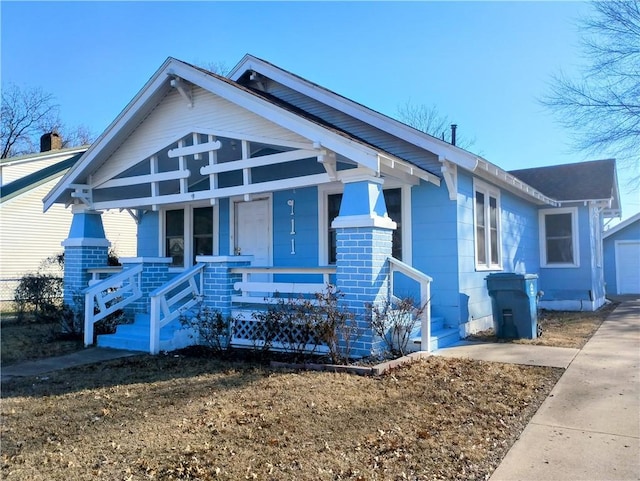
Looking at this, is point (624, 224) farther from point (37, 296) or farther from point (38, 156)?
point (38, 156)

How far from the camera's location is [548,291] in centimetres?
1459

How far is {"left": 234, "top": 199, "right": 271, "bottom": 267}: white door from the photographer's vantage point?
10727 mm

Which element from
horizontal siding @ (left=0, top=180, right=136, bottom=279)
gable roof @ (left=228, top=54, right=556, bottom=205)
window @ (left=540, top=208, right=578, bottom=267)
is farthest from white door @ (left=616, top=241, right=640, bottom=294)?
horizontal siding @ (left=0, top=180, right=136, bottom=279)

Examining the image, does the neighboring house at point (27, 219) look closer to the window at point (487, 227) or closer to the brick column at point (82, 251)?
the brick column at point (82, 251)

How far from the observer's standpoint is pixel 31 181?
19.4 meters

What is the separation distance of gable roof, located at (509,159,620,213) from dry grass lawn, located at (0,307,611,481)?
9716mm

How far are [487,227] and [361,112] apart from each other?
3.61 meters

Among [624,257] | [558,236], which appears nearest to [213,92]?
A: [558,236]

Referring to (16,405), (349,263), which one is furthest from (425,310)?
(16,405)

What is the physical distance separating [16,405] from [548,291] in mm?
13621

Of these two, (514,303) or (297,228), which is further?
(297,228)

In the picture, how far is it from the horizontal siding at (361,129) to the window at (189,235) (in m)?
3.19

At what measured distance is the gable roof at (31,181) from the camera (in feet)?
59.9

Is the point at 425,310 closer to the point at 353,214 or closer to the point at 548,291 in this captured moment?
the point at 353,214
